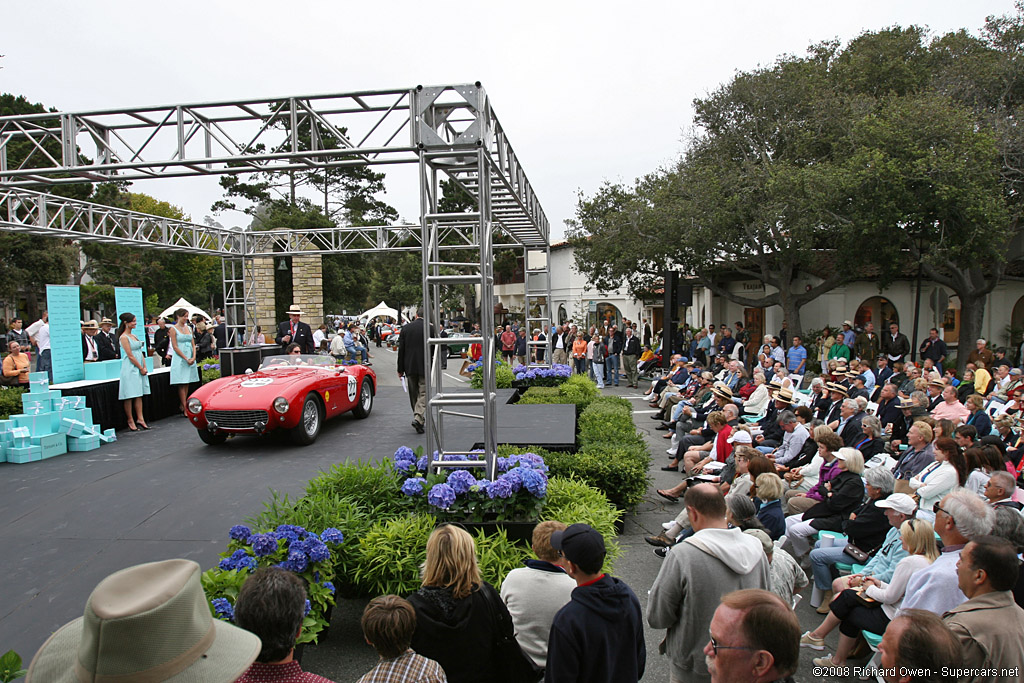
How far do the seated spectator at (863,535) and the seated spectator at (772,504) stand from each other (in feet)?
1.32

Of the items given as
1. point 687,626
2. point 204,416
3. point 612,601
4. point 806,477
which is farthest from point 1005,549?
point 204,416

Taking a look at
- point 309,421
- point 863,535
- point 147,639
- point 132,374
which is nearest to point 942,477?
point 863,535

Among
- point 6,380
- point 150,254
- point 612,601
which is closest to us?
point 612,601

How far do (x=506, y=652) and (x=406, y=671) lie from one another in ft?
2.62

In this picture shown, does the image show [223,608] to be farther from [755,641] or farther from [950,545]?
[950,545]

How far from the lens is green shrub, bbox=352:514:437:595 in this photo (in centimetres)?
438

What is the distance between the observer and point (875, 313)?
24188 millimetres

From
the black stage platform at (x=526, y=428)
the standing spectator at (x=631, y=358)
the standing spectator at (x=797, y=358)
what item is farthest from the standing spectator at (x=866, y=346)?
the black stage platform at (x=526, y=428)

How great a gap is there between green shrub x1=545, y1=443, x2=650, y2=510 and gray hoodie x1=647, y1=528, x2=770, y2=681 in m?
3.46

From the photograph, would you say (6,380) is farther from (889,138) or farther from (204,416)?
(889,138)

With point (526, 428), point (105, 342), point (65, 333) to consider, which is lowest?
point (526, 428)

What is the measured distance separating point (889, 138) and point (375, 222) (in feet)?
97.1

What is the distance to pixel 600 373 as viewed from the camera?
19109 millimetres

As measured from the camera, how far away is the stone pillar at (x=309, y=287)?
80.8ft
